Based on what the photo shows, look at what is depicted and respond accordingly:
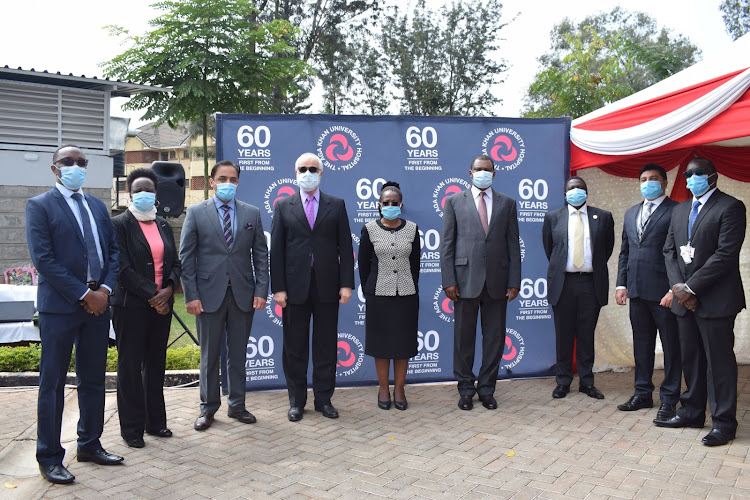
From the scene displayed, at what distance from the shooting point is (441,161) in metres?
6.33

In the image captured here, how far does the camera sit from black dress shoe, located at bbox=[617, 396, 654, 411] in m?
5.38

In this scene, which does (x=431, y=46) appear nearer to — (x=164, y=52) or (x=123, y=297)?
(x=164, y=52)

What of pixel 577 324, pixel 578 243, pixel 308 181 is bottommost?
pixel 577 324

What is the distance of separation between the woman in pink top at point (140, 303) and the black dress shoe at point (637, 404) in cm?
378

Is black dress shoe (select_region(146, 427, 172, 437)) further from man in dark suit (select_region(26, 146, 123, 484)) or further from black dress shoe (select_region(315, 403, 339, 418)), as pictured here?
black dress shoe (select_region(315, 403, 339, 418))

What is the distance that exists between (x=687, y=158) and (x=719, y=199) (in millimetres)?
1718

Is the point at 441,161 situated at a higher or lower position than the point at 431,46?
lower

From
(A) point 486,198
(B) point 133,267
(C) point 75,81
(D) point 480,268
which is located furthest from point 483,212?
(C) point 75,81

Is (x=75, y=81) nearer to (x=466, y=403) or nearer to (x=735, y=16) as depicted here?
(x=466, y=403)

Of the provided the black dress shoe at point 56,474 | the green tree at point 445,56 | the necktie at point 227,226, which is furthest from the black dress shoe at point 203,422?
the green tree at point 445,56

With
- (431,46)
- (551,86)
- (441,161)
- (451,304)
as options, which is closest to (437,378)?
(451,304)

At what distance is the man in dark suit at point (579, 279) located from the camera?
579 cm

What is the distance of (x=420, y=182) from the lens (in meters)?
6.30

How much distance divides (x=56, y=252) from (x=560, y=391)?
4.32 meters
